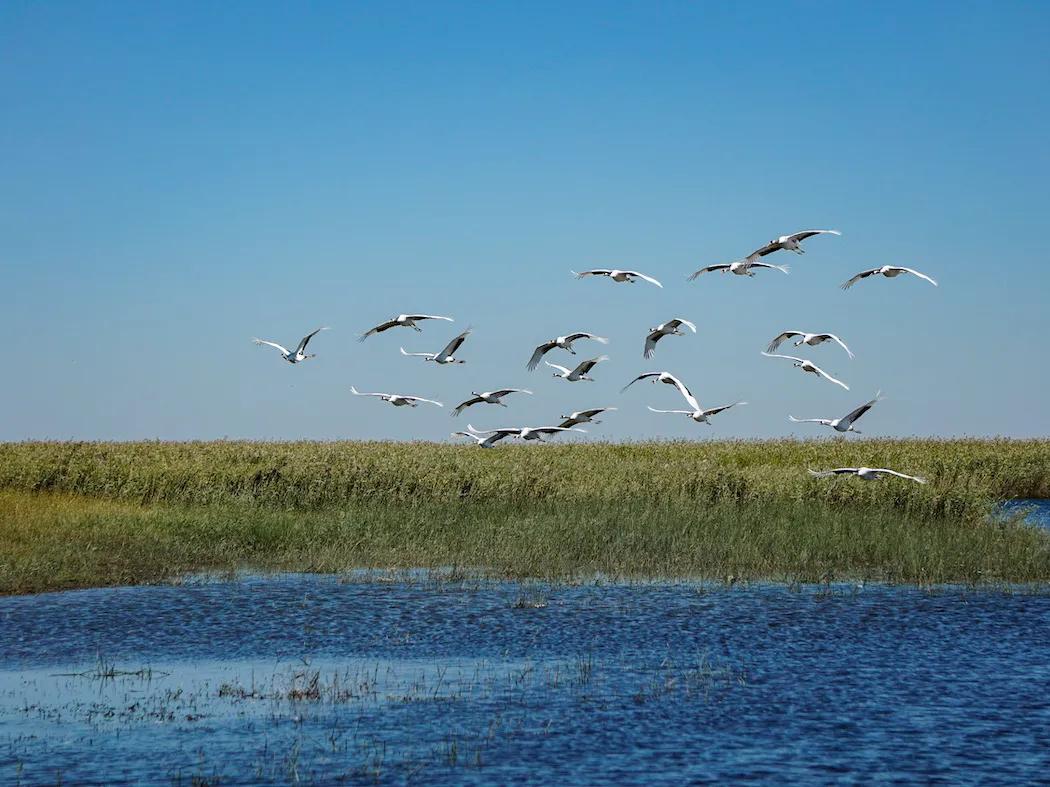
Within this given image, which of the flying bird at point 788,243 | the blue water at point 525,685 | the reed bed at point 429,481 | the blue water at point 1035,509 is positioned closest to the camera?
the blue water at point 525,685

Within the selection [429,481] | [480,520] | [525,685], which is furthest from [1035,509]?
[525,685]

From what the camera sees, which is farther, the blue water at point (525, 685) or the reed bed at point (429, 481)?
the reed bed at point (429, 481)

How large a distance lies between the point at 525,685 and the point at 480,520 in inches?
532

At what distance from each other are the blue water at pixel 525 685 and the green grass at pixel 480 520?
6.78 feet

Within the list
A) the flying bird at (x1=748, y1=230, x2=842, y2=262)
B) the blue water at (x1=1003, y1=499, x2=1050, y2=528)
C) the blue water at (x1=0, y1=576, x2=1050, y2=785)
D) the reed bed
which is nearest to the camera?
the blue water at (x1=0, y1=576, x2=1050, y2=785)

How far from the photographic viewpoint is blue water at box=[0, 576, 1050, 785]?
11.4m

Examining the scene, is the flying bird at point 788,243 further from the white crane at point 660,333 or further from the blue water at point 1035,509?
the blue water at point 1035,509

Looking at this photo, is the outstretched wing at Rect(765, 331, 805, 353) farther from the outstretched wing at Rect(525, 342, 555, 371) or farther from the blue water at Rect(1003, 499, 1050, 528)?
the blue water at Rect(1003, 499, 1050, 528)

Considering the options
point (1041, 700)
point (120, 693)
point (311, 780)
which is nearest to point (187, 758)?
point (311, 780)

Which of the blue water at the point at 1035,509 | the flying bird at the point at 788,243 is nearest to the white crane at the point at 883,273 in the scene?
the flying bird at the point at 788,243

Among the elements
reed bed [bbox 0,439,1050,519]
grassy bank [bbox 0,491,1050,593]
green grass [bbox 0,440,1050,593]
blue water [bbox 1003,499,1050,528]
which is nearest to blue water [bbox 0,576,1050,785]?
grassy bank [bbox 0,491,1050,593]

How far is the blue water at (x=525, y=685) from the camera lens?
11.4 metres

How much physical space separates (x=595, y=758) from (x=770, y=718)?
2541 mm

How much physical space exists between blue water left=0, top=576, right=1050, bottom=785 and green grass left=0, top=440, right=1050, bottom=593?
207 centimetres
